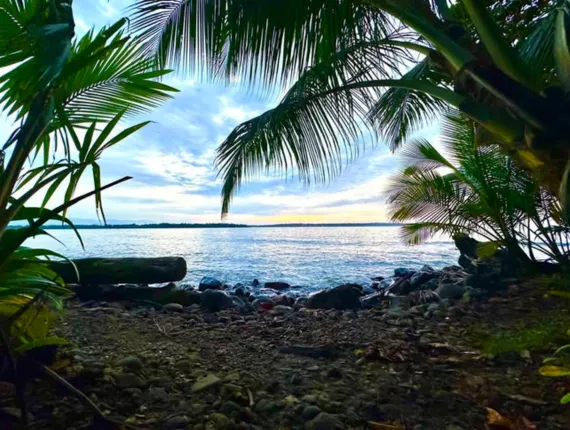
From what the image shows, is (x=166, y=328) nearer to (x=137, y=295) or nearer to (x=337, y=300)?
(x=137, y=295)

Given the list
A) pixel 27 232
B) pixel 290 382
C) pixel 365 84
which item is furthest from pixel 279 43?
pixel 290 382

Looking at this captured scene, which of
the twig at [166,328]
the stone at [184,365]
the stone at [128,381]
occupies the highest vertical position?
the stone at [128,381]

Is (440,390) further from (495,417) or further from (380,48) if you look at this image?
(380,48)

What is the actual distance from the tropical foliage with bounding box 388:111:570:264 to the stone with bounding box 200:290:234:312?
11.1 feet

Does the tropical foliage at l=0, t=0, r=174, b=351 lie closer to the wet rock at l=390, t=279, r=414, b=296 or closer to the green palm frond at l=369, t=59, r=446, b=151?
the green palm frond at l=369, t=59, r=446, b=151

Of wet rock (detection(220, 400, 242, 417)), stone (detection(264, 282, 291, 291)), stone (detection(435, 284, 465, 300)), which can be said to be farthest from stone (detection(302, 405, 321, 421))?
stone (detection(264, 282, 291, 291))

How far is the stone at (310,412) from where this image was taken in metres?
1.67

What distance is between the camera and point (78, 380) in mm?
1785

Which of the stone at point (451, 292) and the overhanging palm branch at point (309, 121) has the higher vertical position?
the overhanging palm branch at point (309, 121)

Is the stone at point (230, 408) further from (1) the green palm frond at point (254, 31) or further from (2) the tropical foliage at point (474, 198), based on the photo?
(2) the tropical foliage at point (474, 198)

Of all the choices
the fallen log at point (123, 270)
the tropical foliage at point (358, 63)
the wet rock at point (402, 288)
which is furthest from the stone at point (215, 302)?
the wet rock at point (402, 288)

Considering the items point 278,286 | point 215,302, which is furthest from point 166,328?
point 278,286

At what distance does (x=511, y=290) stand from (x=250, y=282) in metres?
6.36

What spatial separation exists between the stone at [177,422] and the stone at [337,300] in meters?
3.37
